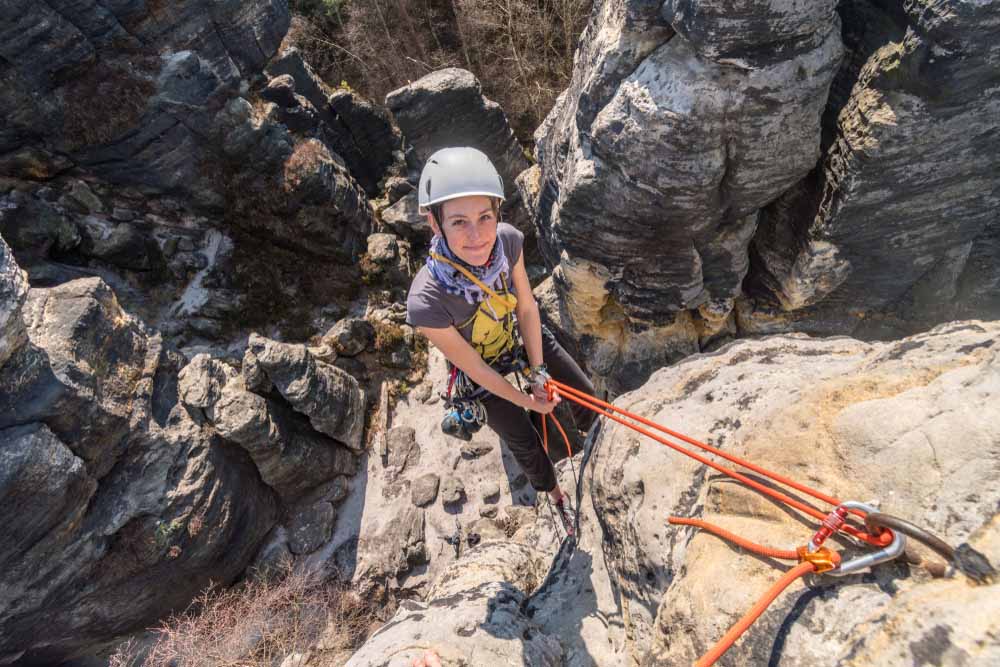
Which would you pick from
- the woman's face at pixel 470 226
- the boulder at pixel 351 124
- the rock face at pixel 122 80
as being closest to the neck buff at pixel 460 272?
the woman's face at pixel 470 226

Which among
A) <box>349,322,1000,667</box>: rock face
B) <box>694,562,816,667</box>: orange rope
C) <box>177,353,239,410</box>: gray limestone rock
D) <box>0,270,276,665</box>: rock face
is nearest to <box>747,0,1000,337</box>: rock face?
<box>349,322,1000,667</box>: rock face

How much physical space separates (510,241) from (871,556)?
309 centimetres

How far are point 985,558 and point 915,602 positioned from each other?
271mm

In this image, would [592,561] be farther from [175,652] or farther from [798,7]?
[175,652]

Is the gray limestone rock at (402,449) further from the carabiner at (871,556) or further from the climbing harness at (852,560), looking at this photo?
the carabiner at (871,556)

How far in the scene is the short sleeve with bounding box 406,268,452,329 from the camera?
11.6 ft

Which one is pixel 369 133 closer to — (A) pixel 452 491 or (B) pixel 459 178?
(A) pixel 452 491

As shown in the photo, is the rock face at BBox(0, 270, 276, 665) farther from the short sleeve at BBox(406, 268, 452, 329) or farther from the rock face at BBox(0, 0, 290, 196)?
the rock face at BBox(0, 0, 290, 196)

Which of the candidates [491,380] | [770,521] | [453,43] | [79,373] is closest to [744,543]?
[770,521]

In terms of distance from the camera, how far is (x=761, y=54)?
3.90m

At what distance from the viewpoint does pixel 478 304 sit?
387 cm

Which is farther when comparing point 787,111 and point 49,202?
point 49,202

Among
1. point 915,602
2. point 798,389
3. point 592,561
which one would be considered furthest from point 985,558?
point 592,561

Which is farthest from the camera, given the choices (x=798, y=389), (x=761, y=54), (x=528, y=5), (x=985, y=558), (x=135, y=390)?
(x=528, y=5)
